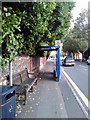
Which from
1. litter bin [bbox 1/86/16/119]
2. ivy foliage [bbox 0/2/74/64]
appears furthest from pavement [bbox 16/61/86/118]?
litter bin [bbox 1/86/16/119]

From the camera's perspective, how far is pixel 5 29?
6.64m

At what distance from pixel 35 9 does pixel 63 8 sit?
5.28 m

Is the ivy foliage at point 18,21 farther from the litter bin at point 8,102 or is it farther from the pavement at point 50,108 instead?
the pavement at point 50,108

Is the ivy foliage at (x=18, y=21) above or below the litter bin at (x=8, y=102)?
above

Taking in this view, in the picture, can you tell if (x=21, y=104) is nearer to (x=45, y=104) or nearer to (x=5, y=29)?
(x=45, y=104)

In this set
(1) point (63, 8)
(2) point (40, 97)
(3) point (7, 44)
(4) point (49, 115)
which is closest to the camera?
(3) point (7, 44)

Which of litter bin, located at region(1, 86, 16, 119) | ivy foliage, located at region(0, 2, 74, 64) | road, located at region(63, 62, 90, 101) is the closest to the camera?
litter bin, located at region(1, 86, 16, 119)

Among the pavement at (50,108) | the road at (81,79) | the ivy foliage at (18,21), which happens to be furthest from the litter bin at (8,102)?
the road at (81,79)

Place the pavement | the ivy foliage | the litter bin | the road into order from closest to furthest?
1. the litter bin
2. the ivy foliage
3. the pavement
4. the road

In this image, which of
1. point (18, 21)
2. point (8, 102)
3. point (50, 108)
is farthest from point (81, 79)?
point (8, 102)

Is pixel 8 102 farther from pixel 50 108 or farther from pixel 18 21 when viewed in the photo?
pixel 50 108

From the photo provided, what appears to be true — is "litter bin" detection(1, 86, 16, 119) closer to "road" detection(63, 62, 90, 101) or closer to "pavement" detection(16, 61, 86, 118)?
"pavement" detection(16, 61, 86, 118)

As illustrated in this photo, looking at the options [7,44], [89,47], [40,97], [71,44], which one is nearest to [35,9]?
[7,44]

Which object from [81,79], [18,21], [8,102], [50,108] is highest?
[18,21]
